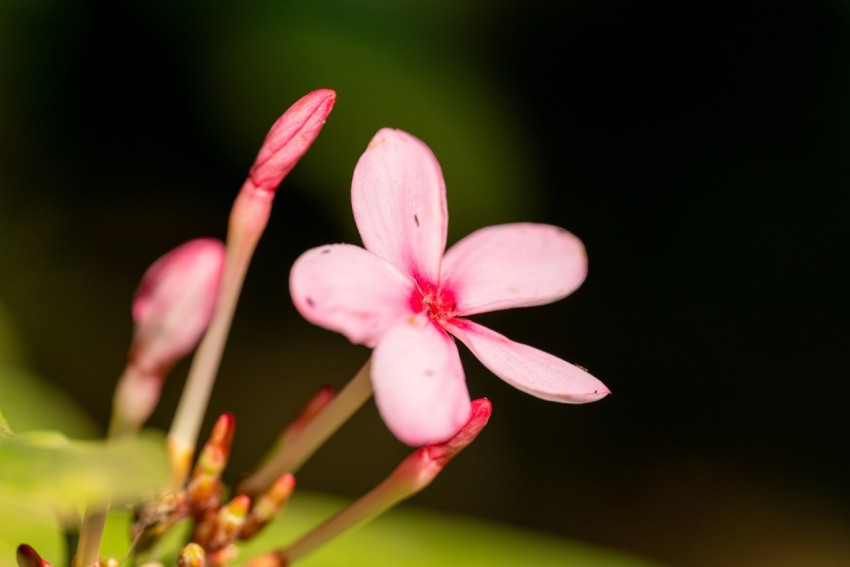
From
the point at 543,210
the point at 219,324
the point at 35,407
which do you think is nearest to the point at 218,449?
the point at 219,324

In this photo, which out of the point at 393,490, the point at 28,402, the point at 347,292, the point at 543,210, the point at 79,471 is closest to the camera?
the point at 79,471

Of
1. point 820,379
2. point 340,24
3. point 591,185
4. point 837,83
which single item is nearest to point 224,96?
point 340,24

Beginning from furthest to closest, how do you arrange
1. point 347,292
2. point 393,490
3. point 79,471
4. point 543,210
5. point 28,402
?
point 543,210, point 28,402, point 393,490, point 347,292, point 79,471

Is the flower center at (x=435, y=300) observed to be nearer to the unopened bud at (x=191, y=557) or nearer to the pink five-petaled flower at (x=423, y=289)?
the pink five-petaled flower at (x=423, y=289)

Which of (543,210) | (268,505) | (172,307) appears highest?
(543,210)

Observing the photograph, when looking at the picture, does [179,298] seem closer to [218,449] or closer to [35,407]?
[218,449]

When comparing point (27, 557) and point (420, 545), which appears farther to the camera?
point (420, 545)
